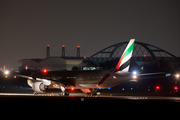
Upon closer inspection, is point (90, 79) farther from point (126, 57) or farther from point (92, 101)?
point (92, 101)

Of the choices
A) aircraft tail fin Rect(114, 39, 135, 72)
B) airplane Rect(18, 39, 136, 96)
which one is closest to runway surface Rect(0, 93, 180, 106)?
airplane Rect(18, 39, 136, 96)

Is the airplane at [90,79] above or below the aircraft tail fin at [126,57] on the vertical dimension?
below

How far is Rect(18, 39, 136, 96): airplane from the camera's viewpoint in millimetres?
36938

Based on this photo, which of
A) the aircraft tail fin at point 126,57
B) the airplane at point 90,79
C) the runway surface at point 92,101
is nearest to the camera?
the runway surface at point 92,101

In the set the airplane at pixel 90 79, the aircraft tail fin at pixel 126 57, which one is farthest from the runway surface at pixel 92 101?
the aircraft tail fin at pixel 126 57

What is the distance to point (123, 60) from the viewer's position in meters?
37.2

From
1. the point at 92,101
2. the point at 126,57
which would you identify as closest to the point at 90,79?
the point at 126,57

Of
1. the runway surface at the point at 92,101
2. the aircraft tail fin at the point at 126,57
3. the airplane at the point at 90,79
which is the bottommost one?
the runway surface at the point at 92,101

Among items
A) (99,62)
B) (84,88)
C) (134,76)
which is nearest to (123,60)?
(134,76)

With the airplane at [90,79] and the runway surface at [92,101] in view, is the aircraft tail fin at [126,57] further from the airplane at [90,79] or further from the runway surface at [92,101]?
the runway surface at [92,101]

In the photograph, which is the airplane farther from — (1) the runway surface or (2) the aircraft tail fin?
(1) the runway surface

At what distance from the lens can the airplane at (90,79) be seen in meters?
36.9

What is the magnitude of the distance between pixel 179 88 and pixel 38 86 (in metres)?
35.3

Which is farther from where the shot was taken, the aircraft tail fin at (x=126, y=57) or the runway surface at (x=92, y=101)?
the aircraft tail fin at (x=126, y=57)
